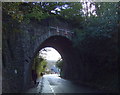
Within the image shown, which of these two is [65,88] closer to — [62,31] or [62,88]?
[62,88]

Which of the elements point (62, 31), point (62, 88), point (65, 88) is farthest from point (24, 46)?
point (62, 31)

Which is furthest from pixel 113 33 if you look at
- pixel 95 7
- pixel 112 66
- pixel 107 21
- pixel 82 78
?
pixel 82 78

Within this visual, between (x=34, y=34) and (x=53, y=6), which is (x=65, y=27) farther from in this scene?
(x=34, y=34)

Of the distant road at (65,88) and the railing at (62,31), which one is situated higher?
the railing at (62,31)

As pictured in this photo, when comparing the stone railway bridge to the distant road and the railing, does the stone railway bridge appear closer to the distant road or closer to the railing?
the railing

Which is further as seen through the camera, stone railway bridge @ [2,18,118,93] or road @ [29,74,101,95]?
road @ [29,74,101,95]

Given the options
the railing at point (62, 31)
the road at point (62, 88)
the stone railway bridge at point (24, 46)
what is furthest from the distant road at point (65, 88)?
the railing at point (62, 31)

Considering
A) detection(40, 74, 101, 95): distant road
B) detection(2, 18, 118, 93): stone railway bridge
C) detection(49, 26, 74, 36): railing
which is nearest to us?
detection(2, 18, 118, 93): stone railway bridge

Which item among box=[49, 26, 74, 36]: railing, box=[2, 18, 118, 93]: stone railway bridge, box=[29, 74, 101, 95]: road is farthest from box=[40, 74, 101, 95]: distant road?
box=[49, 26, 74, 36]: railing

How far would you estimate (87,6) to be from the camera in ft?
71.9

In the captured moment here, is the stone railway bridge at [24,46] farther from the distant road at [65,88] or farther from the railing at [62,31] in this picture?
the distant road at [65,88]

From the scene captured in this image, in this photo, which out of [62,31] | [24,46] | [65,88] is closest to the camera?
[24,46]

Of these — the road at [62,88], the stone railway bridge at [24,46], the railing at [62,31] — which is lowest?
the road at [62,88]

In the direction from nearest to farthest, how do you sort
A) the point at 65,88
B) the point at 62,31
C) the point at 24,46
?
the point at 24,46 → the point at 65,88 → the point at 62,31
